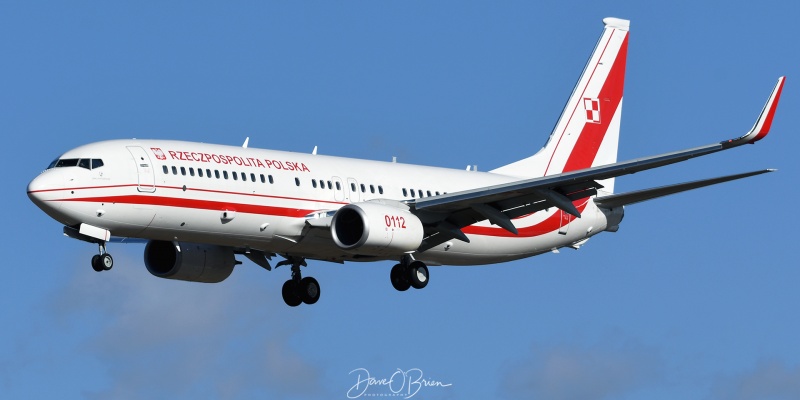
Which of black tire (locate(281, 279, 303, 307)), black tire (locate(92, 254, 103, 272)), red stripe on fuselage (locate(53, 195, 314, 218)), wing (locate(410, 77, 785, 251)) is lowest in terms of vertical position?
black tire (locate(92, 254, 103, 272))

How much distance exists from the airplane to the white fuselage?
4 cm

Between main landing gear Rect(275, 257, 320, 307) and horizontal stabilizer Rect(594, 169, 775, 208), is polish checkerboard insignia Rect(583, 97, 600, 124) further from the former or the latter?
main landing gear Rect(275, 257, 320, 307)

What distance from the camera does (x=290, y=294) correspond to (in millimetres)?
60719

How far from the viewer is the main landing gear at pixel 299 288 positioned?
60438mm

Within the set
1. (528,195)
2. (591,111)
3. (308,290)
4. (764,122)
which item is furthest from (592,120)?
(764,122)

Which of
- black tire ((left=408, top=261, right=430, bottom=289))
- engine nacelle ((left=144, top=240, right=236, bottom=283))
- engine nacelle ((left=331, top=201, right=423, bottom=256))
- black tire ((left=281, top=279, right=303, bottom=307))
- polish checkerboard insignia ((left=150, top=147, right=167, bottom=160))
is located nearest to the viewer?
polish checkerboard insignia ((left=150, top=147, right=167, bottom=160))

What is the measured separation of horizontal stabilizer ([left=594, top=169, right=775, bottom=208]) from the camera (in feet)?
179

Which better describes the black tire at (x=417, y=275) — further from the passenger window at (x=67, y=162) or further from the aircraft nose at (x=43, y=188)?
the aircraft nose at (x=43, y=188)

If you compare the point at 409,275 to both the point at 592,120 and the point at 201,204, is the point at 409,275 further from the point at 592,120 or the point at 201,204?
the point at 592,120

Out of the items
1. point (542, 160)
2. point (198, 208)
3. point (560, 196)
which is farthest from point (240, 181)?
point (542, 160)

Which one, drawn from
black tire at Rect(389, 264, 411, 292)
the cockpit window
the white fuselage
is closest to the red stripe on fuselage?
the white fuselage

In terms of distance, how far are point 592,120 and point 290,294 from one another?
591 inches

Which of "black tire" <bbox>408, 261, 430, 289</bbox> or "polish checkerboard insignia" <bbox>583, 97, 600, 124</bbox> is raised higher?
"polish checkerboard insignia" <bbox>583, 97, 600, 124</bbox>

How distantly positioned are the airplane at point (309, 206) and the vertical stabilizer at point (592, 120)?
115 inches
